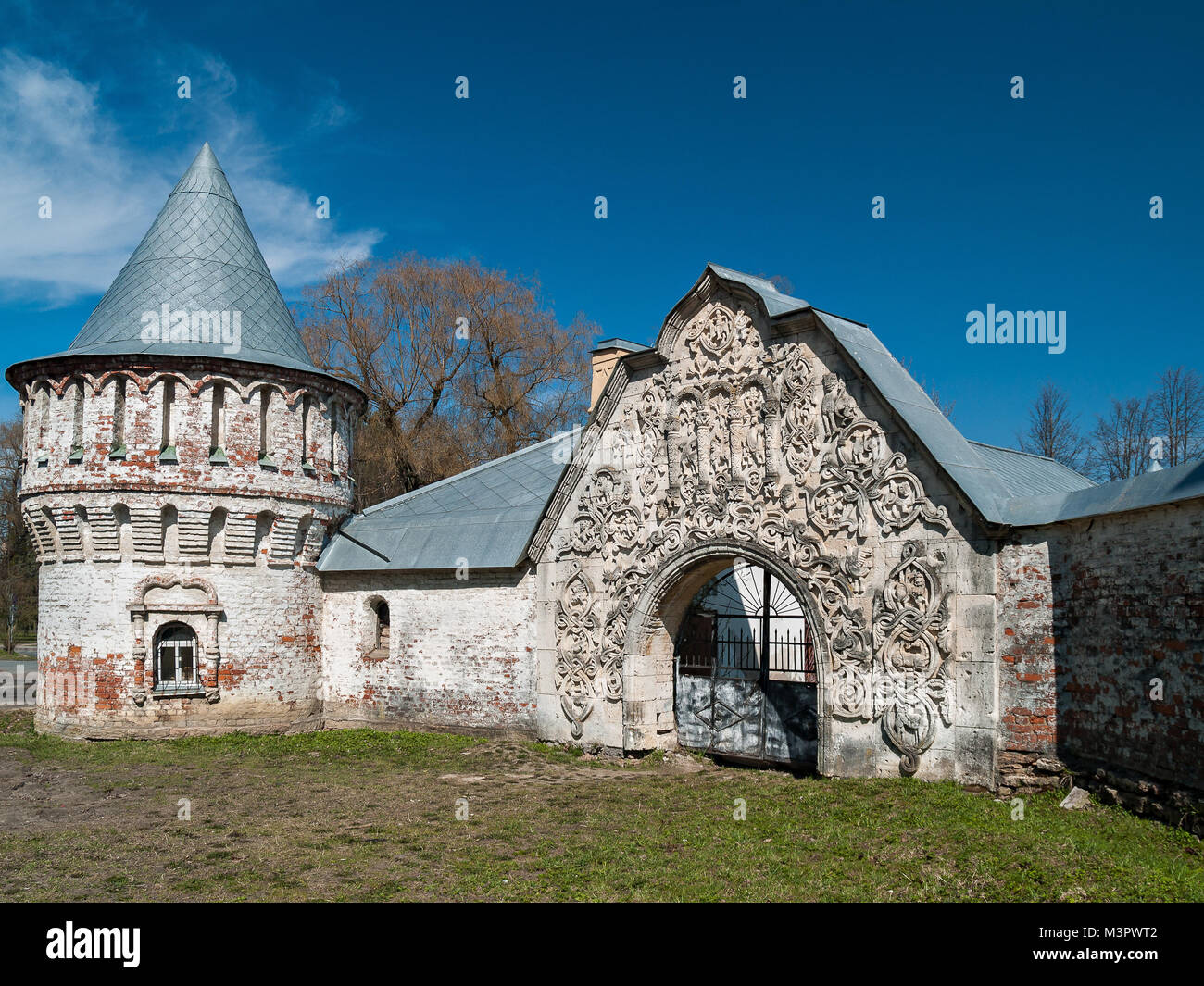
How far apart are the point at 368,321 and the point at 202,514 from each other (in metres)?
15.5

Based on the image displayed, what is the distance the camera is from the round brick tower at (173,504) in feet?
48.9

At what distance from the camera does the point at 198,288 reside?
52.1 ft

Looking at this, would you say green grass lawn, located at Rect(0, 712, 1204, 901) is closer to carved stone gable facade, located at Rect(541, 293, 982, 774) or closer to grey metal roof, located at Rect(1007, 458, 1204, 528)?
carved stone gable facade, located at Rect(541, 293, 982, 774)

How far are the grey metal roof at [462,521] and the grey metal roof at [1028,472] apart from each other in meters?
6.25

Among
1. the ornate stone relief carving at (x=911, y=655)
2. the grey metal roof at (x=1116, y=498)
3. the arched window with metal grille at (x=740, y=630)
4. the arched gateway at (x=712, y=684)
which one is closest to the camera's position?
the grey metal roof at (x=1116, y=498)

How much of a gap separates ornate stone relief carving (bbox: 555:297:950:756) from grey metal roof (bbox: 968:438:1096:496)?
350 cm

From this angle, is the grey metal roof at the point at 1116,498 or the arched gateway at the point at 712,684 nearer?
the grey metal roof at the point at 1116,498

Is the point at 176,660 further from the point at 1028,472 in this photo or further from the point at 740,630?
the point at 1028,472

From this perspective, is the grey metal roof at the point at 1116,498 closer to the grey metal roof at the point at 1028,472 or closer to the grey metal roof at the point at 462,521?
the grey metal roof at the point at 1028,472

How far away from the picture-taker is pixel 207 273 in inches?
632

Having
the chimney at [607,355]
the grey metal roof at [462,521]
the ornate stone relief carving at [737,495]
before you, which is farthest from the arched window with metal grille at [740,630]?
the chimney at [607,355]

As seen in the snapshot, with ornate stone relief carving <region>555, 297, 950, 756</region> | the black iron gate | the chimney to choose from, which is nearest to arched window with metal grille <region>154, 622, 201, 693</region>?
ornate stone relief carving <region>555, 297, 950, 756</region>

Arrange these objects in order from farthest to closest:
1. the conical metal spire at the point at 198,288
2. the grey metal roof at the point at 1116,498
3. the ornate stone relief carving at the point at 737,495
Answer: the conical metal spire at the point at 198,288, the ornate stone relief carving at the point at 737,495, the grey metal roof at the point at 1116,498

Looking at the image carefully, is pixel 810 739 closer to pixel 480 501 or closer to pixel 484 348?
pixel 480 501
